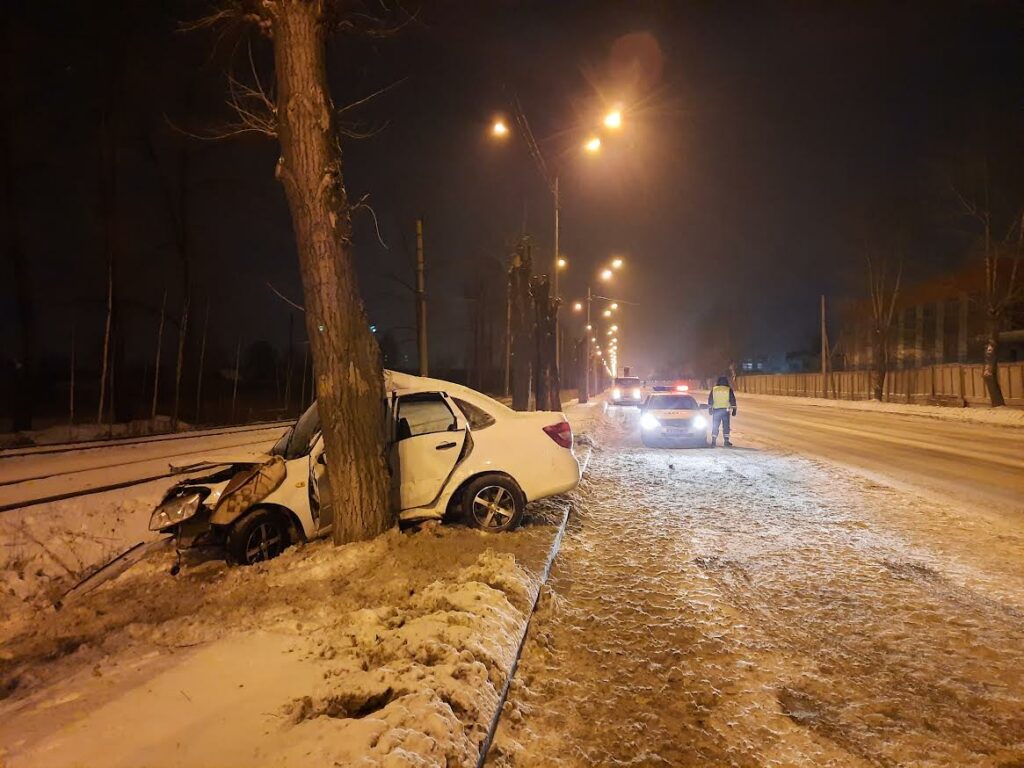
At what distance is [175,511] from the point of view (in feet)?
19.4

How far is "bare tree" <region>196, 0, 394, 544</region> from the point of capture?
5.54 metres

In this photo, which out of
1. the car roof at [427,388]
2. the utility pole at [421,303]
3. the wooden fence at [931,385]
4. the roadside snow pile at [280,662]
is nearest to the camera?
the roadside snow pile at [280,662]

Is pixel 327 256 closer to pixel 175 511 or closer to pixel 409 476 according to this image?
pixel 409 476

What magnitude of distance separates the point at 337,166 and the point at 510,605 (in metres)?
4.13

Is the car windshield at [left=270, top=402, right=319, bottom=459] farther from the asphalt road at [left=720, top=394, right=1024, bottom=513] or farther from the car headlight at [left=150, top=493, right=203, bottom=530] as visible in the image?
the asphalt road at [left=720, top=394, right=1024, bottom=513]

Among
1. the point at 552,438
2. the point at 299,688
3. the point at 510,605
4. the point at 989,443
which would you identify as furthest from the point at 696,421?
the point at 299,688

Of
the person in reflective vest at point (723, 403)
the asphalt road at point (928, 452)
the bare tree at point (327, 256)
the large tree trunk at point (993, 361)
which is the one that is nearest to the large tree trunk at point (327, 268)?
the bare tree at point (327, 256)

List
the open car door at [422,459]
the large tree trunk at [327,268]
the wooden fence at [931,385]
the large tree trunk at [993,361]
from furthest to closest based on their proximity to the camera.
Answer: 1. the wooden fence at [931,385]
2. the large tree trunk at [993,361]
3. the open car door at [422,459]
4. the large tree trunk at [327,268]

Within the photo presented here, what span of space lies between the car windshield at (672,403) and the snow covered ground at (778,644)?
814 centimetres

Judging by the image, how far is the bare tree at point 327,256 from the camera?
18.2 feet

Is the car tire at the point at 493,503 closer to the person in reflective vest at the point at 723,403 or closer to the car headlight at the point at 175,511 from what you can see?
the car headlight at the point at 175,511

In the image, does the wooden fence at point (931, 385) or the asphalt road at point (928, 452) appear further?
the wooden fence at point (931, 385)

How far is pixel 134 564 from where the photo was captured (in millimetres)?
6059

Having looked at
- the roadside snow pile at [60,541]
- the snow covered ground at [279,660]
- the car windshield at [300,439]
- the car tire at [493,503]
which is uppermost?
the car windshield at [300,439]
